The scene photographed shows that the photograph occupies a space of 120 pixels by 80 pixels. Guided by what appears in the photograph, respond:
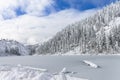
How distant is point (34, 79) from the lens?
2725cm

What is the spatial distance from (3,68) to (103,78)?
67.7 ft

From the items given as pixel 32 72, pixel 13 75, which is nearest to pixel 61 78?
Result: pixel 32 72

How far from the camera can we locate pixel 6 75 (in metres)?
29.3

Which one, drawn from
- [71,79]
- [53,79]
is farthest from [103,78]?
[53,79]

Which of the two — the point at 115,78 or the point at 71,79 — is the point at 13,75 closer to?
the point at 71,79

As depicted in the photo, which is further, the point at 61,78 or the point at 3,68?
the point at 3,68

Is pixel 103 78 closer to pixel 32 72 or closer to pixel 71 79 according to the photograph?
pixel 71 79

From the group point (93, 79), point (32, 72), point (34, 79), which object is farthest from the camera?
point (93, 79)

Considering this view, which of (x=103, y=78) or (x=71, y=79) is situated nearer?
(x=71, y=79)

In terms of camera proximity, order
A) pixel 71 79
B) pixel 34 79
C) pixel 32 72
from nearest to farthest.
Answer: pixel 34 79
pixel 32 72
pixel 71 79

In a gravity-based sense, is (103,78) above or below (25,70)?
below

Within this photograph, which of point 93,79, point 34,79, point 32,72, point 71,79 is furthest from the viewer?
point 93,79

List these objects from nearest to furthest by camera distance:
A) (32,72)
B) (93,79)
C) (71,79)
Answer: (32,72), (71,79), (93,79)

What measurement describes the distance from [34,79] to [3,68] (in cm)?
749
